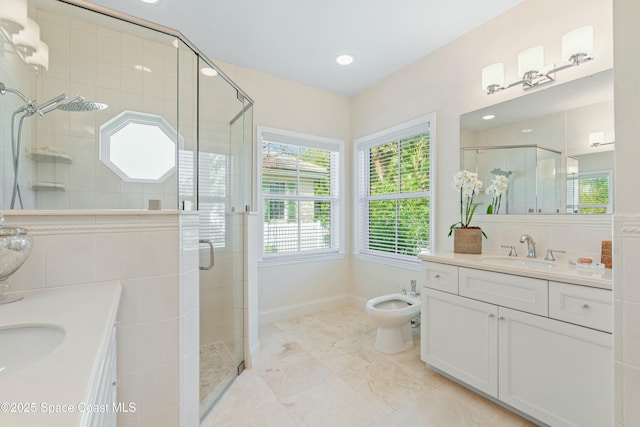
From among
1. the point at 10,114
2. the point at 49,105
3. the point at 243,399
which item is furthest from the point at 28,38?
the point at 243,399

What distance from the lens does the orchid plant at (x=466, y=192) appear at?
2195 mm

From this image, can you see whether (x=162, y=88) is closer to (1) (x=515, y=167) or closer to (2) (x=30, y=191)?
(2) (x=30, y=191)

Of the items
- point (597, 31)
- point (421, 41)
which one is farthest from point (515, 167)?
point (421, 41)

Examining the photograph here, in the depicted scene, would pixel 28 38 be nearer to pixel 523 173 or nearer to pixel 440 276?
pixel 440 276

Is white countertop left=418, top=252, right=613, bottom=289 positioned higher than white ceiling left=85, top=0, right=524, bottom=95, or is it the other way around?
white ceiling left=85, top=0, right=524, bottom=95

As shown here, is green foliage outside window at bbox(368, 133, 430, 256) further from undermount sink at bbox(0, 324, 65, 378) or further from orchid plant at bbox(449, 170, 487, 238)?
undermount sink at bbox(0, 324, 65, 378)

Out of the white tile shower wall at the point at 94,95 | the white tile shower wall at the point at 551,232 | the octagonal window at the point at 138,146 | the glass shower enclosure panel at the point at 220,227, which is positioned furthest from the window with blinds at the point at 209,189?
the white tile shower wall at the point at 551,232

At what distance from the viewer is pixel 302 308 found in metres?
3.27

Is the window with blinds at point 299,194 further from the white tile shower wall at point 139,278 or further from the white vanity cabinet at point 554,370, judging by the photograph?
the white vanity cabinet at point 554,370

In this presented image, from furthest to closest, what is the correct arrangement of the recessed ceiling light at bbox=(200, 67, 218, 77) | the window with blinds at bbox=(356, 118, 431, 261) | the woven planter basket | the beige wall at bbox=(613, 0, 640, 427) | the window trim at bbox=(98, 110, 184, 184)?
the window with blinds at bbox=(356, 118, 431, 261) < the window trim at bbox=(98, 110, 184, 184) < the woven planter basket < the recessed ceiling light at bbox=(200, 67, 218, 77) < the beige wall at bbox=(613, 0, 640, 427)

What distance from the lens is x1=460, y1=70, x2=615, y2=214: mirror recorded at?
173 centimetres

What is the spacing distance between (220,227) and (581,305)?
2.20 metres

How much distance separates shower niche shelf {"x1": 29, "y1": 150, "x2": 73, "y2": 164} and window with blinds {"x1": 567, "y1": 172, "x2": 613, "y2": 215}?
353cm

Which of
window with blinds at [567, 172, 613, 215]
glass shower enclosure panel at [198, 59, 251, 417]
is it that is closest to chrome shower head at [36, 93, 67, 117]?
glass shower enclosure panel at [198, 59, 251, 417]
